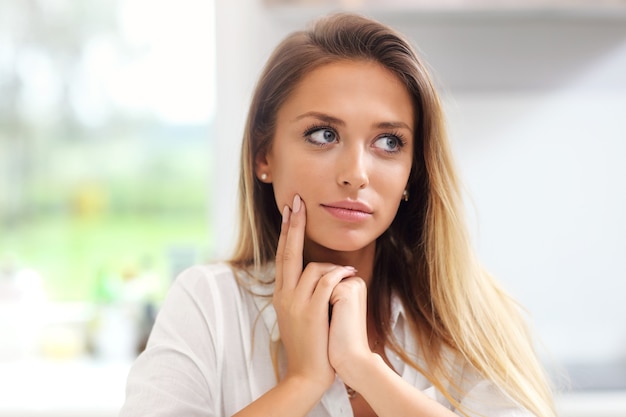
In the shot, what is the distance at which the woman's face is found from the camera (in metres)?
1.21

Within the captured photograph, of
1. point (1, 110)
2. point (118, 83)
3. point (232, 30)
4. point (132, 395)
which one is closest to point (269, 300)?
point (132, 395)

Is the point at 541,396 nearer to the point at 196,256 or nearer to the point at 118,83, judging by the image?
the point at 196,256

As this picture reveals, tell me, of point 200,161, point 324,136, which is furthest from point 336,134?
point 200,161

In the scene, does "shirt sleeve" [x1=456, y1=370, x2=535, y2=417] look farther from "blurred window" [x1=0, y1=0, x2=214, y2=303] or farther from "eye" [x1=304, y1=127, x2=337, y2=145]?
"blurred window" [x1=0, y1=0, x2=214, y2=303]

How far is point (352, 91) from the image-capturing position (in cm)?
122

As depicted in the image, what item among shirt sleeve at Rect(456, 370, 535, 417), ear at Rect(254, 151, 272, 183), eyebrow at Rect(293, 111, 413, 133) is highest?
eyebrow at Rect(293, 111, 413, 133)

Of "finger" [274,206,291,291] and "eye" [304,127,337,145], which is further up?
"eye" [304,127,337,145]

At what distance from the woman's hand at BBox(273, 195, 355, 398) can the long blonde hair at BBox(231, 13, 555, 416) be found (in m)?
0.12

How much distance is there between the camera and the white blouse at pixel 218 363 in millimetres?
1169

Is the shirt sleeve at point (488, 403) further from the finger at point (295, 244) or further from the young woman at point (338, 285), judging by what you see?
the finger at point (295, 244)

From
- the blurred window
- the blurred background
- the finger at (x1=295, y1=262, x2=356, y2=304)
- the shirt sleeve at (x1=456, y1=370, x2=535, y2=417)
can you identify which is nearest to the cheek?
the finger at (x1=295, y1=262, x2=356, y2=304)

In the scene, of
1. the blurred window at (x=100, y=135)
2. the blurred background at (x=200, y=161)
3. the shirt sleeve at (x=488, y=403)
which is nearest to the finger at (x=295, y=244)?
the shirt sleeve at (x=488, y=403)

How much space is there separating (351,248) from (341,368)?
8.3 inches

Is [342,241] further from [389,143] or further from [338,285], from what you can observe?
[389,143]
